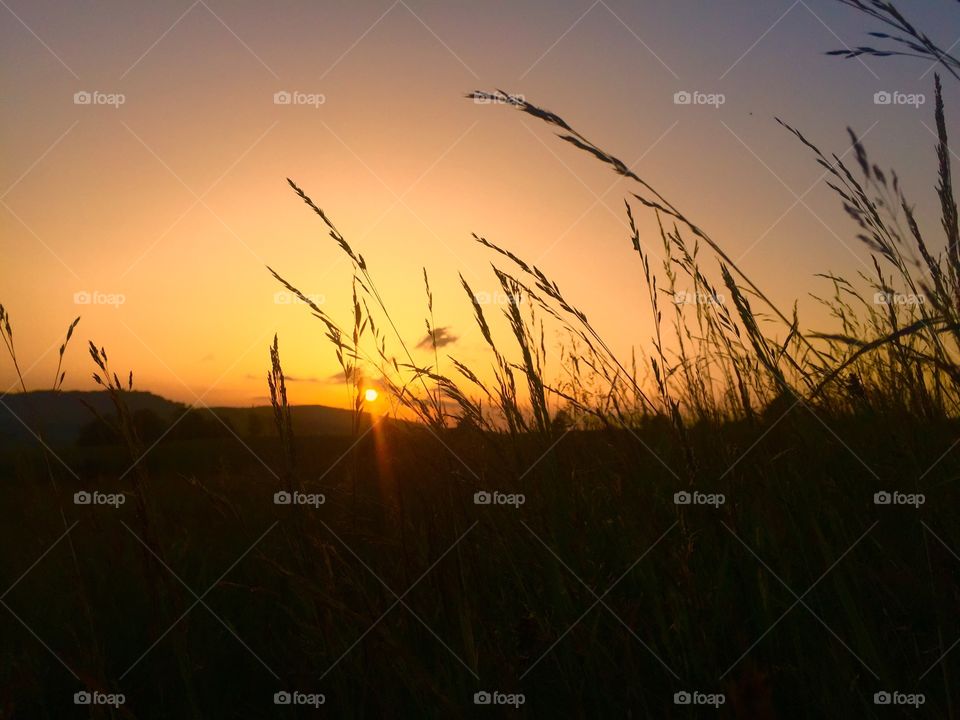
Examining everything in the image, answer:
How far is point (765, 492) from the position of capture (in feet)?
5.34

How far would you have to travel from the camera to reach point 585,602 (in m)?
1.60

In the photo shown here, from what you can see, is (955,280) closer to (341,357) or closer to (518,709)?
(518,709)

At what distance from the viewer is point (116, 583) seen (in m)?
2.71

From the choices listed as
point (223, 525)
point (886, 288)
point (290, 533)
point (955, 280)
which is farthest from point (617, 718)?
point (223, 525)

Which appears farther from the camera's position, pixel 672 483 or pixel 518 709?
pixel 672 483

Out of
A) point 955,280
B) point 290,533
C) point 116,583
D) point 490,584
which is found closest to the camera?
point 955,280

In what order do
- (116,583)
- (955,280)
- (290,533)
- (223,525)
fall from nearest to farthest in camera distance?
(955,280) → (290,533) → (116,583) → (223,525)

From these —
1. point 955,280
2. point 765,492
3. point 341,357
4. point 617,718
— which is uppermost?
point 341,357

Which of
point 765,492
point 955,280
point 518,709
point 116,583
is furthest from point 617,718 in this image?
point 116,583

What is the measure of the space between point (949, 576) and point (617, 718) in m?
0.79

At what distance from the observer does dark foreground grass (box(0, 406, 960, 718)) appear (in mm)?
1355

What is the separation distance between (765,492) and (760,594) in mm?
246

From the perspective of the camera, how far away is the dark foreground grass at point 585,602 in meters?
1.36

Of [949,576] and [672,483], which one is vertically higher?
[672,483]
